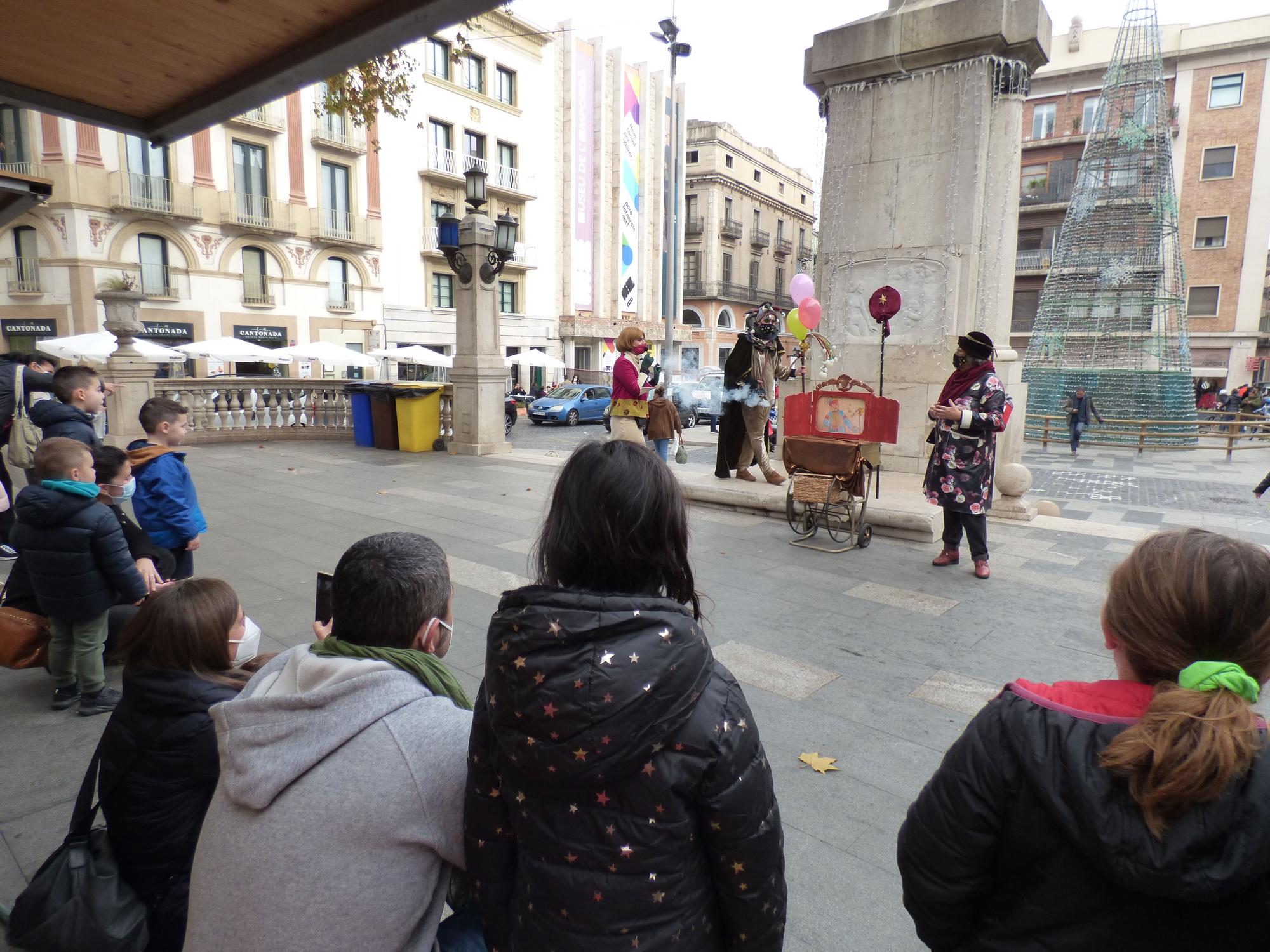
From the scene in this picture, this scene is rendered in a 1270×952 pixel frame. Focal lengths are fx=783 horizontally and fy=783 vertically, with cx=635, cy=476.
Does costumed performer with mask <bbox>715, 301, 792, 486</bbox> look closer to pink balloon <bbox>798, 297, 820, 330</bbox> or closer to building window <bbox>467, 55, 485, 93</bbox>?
pink balloon <bbox>798, 297, 820, 330</bbox>

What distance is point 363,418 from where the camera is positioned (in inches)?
566

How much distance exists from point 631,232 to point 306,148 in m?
17.4

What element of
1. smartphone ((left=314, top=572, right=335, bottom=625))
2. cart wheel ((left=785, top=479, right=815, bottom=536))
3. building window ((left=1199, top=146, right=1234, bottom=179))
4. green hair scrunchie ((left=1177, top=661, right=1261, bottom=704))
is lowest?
cart wheel ((left=785, top=479, right=815, bottom=536))

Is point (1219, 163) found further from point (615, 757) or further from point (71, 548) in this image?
point (615, 757)

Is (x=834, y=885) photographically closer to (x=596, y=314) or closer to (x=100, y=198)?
(x=100, y=198)

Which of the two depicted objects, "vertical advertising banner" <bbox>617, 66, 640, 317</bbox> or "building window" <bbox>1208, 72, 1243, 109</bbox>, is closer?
"building window" <bbox>1208, 72, 1243, 109</bbox>

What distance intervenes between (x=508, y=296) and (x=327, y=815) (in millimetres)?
37512

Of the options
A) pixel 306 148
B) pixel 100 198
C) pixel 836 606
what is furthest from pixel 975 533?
pixel 306 148

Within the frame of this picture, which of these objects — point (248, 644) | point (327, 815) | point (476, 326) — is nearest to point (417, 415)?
point (476, 326)

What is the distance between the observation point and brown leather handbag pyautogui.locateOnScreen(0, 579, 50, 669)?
3.26 metres

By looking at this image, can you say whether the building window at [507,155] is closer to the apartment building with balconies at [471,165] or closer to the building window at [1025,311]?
the apartment building with balconies at [471,165]

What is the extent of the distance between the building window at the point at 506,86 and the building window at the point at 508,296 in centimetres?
802

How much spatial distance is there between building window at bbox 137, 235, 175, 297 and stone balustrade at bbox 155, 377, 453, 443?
42.7 ft

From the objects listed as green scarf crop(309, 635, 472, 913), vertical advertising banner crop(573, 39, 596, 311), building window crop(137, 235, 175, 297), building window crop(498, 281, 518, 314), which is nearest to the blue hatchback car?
building window crop(498, 281, 518, 314)
